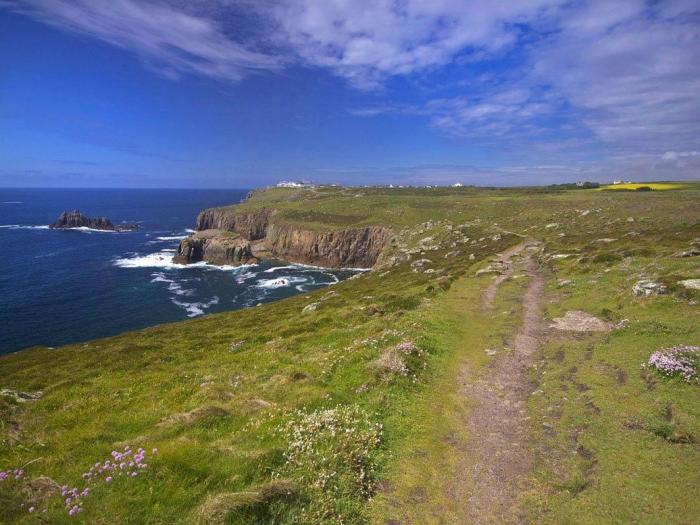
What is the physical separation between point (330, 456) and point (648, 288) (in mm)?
27537

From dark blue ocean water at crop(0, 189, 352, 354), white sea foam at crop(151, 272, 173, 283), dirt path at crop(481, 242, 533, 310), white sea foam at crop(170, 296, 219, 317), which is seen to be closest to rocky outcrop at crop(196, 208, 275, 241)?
dark blue ocean water at crop(0, 189, 352, 354)

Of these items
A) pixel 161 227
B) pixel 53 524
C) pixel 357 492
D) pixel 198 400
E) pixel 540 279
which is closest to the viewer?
pixel 53 524

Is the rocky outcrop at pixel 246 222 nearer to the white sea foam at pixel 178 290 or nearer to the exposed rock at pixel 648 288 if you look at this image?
the white sea foam at pixel 178 290

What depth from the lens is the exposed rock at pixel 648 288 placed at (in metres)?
→ 26.1

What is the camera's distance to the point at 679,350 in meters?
16.6

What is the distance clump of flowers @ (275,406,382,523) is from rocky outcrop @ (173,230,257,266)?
110938 millimetres

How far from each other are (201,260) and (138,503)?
12184 centimetres

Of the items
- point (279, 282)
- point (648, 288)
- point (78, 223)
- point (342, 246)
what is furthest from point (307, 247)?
point (78, 223)

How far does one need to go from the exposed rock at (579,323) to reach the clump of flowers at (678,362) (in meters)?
6.01

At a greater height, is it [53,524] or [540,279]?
[53,524]

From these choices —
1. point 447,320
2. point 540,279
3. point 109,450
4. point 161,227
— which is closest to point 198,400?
point 109,450

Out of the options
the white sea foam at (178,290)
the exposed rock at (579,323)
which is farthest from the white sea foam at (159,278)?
the exposed rock at (579,323)

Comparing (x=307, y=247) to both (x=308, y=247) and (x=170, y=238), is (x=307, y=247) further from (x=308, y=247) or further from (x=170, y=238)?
(x=170, y=238)

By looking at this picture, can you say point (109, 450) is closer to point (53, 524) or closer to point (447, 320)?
point (53, 524)
